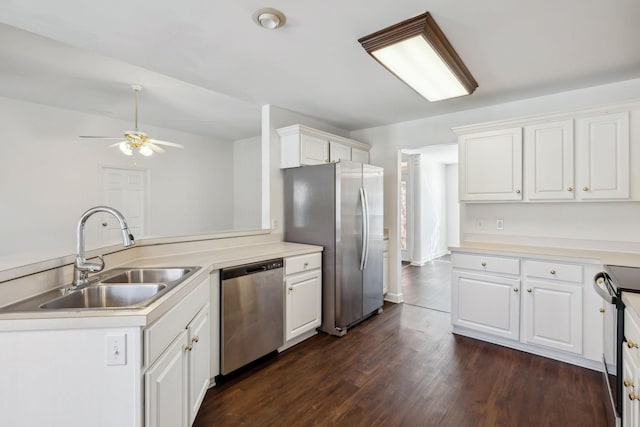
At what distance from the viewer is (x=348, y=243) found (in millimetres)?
3061

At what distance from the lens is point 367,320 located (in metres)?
3.39

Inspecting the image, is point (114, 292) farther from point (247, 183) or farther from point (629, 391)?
point (247, 183)

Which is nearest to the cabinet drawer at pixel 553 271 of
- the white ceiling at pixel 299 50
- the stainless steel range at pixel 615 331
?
the stainless steel range at pixel 615 331

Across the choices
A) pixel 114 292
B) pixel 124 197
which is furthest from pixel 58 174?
pixel 114 292

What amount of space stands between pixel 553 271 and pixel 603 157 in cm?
103

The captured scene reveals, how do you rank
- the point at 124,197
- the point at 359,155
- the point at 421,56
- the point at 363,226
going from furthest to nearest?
the point at 124,197
the point at 359,155
the point at 363,226
the point at 421,56

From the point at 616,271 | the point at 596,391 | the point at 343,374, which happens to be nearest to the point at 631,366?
the point at 616,271

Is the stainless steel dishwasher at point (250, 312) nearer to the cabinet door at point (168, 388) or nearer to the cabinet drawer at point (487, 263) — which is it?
the cabinet door at point (168, 388)

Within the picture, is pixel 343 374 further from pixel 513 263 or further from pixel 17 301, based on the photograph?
pixel 17 301

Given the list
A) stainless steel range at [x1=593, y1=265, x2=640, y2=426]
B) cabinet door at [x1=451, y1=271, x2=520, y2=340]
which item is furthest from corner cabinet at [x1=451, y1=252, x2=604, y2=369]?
stainless steel range at [x1=593, y1=265, x2=640, y2=426]

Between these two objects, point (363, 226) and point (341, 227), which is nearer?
point (341, 227)

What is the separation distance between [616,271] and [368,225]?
6.35 feet

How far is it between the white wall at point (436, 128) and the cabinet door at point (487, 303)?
87 centimetres

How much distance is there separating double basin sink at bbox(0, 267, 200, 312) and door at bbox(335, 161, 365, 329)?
1490 millimetres
